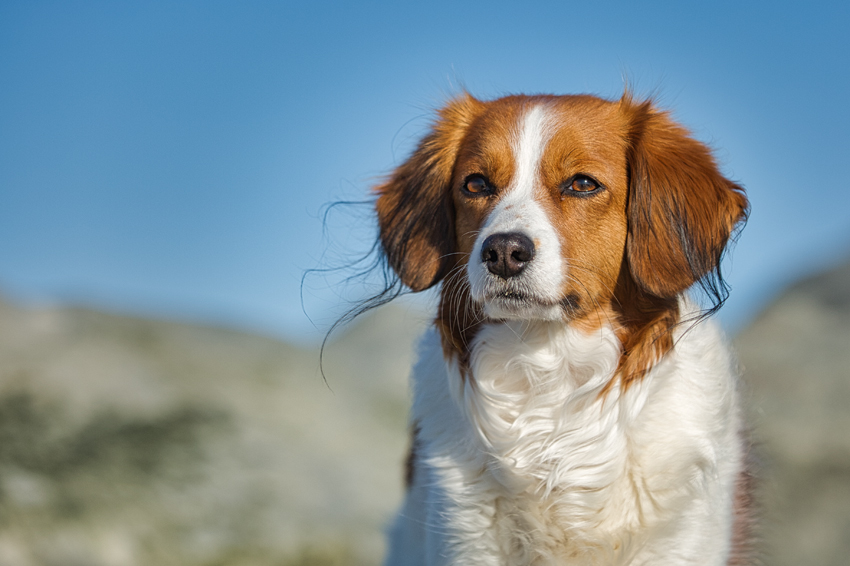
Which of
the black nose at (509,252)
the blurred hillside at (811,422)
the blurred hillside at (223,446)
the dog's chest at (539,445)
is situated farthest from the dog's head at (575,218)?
the blurred hillside at (811,422)

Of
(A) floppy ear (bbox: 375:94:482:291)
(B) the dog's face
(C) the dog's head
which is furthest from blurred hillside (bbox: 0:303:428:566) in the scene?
(B) the dog's face

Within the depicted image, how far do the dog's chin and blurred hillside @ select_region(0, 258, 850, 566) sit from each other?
1685 millimetres

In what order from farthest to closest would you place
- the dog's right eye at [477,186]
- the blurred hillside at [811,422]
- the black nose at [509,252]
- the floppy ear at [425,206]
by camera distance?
the blurred hillside at [811,422] < the floppy ear at [425,206] < the dog's right eye at [477,186] < the black nose at [509,252]

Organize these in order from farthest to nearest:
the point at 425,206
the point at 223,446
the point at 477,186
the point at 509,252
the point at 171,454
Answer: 1. the point at 223,446
2. the point at 171,454
3. the point at 425,206
4. the point at 477,186
5. the point at 509,252

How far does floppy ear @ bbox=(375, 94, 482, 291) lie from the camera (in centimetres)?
341

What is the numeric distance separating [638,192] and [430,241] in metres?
0.93

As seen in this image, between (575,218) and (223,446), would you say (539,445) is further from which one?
(223,446)

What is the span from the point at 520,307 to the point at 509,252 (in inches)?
9.7

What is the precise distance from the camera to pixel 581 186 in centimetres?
308

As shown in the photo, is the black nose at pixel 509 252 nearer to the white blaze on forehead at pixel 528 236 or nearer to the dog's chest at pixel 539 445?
the white blaze on forehead at pixel 528 236

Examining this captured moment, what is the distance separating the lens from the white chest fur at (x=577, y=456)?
297 centimetres

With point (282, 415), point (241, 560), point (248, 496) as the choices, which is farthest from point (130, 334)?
point (241, 560)

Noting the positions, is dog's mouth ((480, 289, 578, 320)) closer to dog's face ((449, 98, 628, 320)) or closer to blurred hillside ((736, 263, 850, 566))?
dog's face ((449, 98, 628, 320))

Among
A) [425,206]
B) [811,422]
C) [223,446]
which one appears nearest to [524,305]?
[425,206]
